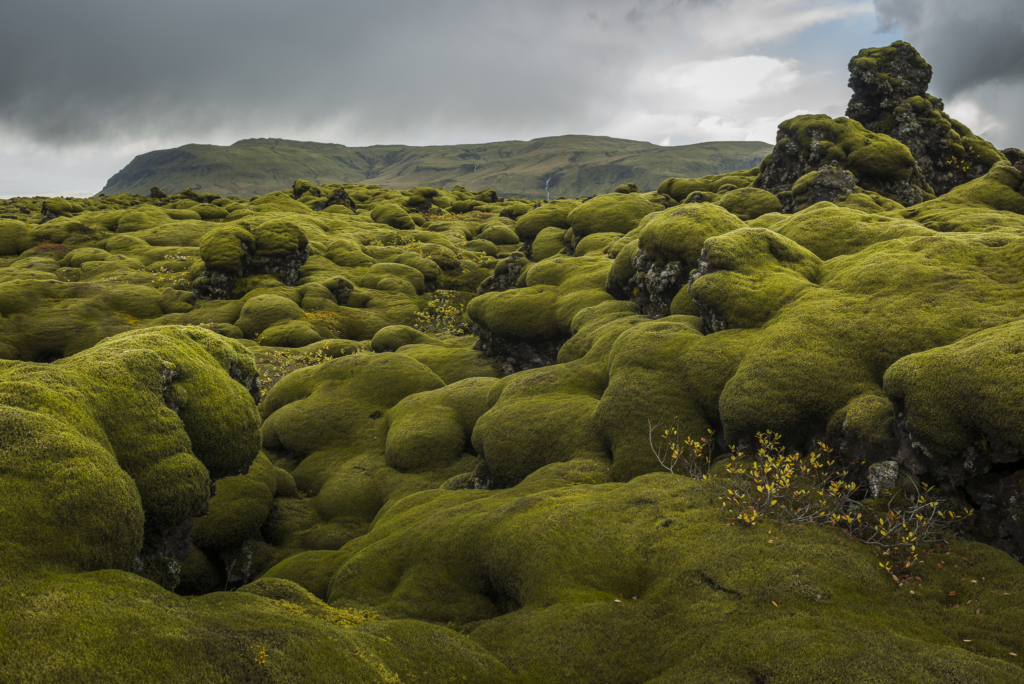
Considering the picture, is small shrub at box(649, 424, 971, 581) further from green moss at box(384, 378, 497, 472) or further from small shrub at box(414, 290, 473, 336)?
small shrub at box(414, 290, 473, 336)

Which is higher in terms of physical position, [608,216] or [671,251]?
[608,216]

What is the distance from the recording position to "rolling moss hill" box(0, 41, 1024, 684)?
23.4ft

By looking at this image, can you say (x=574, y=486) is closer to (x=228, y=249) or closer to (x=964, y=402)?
(x=964, y=402)

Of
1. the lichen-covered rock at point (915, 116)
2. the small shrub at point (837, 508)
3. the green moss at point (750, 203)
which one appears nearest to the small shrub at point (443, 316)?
the green moss at point (750, 203)

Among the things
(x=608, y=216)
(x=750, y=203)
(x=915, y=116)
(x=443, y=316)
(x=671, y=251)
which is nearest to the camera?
(x=671, y=251)

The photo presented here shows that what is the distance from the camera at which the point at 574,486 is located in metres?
13.8

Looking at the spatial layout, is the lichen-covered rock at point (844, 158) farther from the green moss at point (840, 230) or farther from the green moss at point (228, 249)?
the green moss at point (228, 249)

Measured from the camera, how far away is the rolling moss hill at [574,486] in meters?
7.14

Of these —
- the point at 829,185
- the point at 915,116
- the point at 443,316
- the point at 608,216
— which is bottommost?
the point at 443,316

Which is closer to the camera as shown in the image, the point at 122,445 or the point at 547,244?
the point at 122,445

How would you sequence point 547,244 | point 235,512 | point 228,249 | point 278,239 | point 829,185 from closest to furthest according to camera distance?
point 235,512, point 829,185, point 547,244, point 228,249, point 278,239

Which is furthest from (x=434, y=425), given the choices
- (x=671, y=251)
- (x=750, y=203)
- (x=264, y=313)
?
(x=750, y=203)

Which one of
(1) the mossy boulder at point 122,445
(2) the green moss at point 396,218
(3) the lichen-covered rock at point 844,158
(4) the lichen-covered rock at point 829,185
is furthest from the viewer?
(2) the green moss at point 396,218

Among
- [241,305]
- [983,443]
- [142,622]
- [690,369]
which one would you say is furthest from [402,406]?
[241,305]
